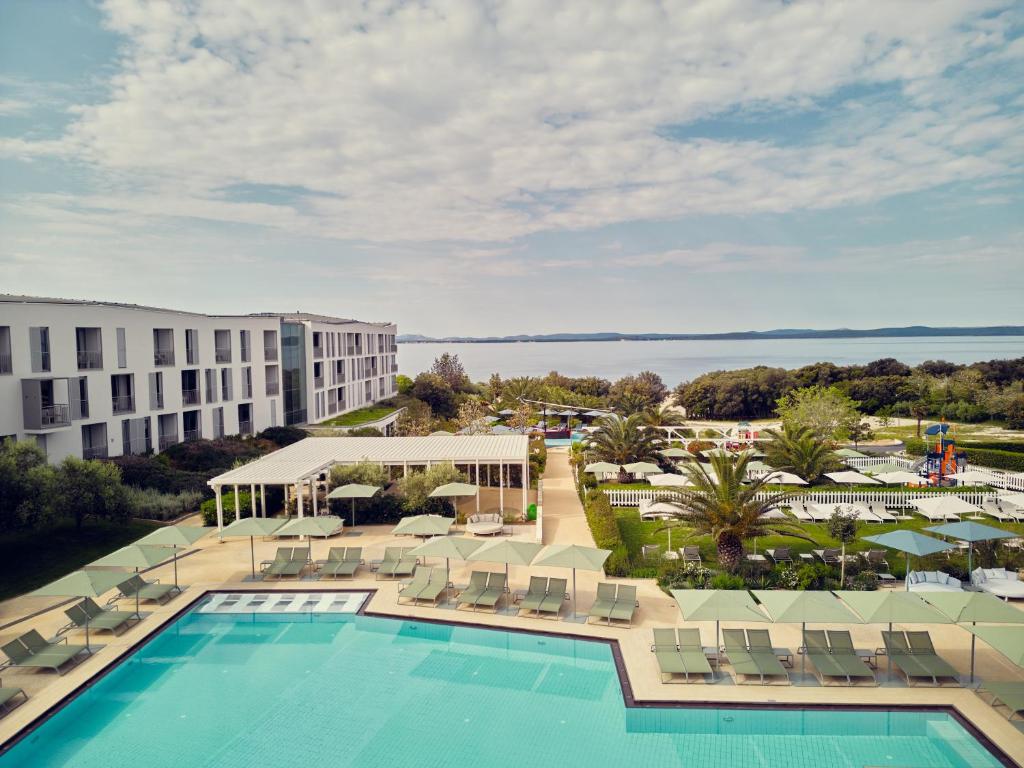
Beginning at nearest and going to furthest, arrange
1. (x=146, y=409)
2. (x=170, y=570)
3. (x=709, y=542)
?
1. (x=170, y=570)
2. (x=709, y=542)
3. (x=146, y=409)

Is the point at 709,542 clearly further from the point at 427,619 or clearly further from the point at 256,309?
the point at 256,309

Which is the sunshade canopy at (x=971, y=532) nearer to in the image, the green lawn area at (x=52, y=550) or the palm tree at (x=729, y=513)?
the palm tree at (x=729, y=513)

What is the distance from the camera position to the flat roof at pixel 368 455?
70.7 ft

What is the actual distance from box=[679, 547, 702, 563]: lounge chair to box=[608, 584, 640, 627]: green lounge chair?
304 centimetres

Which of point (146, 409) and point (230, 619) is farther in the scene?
point (146, 409)

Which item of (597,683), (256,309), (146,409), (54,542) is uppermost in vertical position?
(256,309)

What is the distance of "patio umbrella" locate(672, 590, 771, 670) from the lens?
39.4ft

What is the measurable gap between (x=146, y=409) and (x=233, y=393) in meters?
6.44

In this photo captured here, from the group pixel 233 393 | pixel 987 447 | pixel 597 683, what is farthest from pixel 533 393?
pixel 597 683

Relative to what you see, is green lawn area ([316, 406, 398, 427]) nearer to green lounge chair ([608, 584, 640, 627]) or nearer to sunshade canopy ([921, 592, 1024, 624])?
green lounge chair ([608, 584, 640, 627])

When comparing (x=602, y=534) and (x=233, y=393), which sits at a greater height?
(x=233, y=393)

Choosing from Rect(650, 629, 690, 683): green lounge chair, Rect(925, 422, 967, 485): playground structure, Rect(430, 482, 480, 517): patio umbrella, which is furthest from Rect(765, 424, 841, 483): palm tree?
Rect(650, 629, 690, 683): green lounge chair

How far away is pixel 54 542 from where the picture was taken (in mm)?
18828

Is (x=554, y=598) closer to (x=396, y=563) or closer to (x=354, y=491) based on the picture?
(x=396, y=563)
